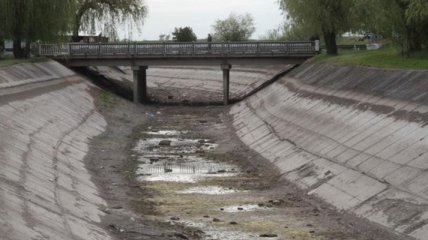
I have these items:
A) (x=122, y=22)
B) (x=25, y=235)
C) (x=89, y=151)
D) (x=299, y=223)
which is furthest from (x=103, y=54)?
(x=25, y=235)

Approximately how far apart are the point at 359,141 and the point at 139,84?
41720 millimetres

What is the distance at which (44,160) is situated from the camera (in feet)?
83.5

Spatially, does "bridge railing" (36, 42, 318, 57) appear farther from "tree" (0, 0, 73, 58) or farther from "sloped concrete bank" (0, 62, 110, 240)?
"sloped concrete bank" (0, 62, 110, 240)

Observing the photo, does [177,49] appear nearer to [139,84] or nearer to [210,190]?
[139,84]

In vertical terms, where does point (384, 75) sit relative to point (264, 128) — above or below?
above

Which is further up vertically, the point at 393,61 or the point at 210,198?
the point at 393,61

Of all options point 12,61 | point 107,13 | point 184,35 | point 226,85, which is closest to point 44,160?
point 12,61

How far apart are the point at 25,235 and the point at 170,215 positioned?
7.39 metres

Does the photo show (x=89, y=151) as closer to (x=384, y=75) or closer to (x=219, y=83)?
(x=384, y=75)

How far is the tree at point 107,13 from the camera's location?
82625 millimetres

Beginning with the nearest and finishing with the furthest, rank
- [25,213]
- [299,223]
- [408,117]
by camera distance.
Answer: [25,213] < [299,223] < [408,117]

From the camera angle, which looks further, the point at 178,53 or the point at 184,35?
the point at 184,35

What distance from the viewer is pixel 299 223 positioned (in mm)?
19734

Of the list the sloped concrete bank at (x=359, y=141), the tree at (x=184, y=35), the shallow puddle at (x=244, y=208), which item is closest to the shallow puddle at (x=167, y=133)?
the sloped concrete bank at (x=359, y=141)
